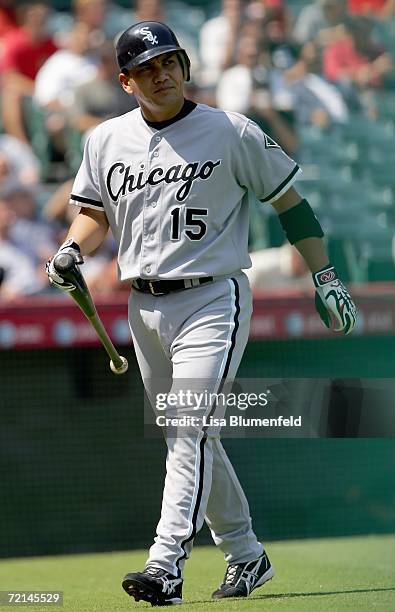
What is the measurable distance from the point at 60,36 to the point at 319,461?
362 cm

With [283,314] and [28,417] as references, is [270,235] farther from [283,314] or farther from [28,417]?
[28,417]

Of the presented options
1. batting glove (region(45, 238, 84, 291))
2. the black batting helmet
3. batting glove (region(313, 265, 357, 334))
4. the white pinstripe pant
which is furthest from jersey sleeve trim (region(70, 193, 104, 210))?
batting glove (region(313, 265, 357, 334))

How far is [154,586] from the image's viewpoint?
11.4 ft

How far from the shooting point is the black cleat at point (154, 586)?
347 cm

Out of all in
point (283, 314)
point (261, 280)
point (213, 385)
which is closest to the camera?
point (213, 385)

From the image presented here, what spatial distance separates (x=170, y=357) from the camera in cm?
393

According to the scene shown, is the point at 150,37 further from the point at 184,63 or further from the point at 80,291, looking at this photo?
the point at 80,291

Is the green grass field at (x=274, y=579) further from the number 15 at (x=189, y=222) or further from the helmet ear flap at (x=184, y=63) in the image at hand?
the helmet ear flap at (x=184, y=63)

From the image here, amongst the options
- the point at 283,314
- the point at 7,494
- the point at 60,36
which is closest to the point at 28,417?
the point at 7,494

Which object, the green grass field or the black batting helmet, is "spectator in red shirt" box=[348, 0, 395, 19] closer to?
the green grass field

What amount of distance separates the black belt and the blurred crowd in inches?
136

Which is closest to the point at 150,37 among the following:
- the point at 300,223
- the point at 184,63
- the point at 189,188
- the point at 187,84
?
the point at 184,63

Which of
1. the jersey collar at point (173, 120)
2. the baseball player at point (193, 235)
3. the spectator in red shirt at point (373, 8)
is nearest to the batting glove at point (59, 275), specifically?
the baseball player at point (193, 235)

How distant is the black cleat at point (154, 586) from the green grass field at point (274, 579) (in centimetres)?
8
